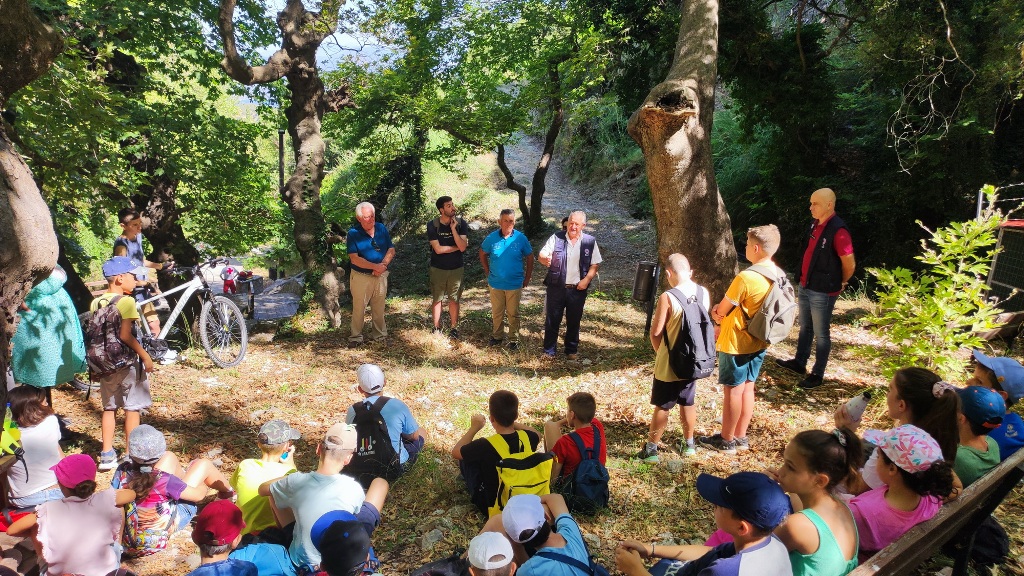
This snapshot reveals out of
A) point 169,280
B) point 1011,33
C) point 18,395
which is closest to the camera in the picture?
point 18,395

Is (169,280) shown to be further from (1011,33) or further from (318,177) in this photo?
(1011,33)

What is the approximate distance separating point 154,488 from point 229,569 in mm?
1409

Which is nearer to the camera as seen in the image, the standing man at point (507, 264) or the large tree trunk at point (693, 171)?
the large tree trunk at point (693, 171)

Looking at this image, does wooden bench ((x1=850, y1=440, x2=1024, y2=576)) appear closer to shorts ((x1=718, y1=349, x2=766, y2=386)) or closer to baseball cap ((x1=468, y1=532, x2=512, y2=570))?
baseball cap ((x1=468, y1=532, x2=512, y2=570))

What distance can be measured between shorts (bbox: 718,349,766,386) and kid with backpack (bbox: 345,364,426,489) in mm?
2362

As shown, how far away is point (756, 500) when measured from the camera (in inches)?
83.8

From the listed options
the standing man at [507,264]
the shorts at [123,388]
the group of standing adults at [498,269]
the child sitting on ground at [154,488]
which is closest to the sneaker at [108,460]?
the shorts at [123,388]

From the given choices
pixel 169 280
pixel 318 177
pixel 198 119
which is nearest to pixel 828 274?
pixel 318 177

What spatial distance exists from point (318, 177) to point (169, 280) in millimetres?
3294

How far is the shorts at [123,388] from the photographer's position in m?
4.58

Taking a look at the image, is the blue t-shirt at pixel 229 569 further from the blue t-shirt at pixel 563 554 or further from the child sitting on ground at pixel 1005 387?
the child sitting on ground at pixel 1005 387

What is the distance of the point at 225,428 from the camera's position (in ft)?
A: 17.9

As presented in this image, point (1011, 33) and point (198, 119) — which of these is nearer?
point (1011, 33)

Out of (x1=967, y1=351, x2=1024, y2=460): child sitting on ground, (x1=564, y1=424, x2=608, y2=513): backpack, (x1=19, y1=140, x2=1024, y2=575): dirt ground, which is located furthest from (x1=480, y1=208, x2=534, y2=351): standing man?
(x1=967, y1=351, x2=1024, y2=460): child sitting on ground
